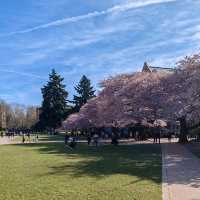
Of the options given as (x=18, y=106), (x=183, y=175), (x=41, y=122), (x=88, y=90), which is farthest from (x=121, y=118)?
(x=18, y=106)

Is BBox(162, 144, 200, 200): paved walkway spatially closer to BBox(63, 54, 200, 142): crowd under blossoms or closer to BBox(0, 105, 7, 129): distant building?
BBox(63, 54, 200, 142): crowd under blossoms

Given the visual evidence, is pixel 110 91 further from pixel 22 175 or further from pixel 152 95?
pixel 22 175

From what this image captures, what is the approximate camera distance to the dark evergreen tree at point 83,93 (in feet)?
292

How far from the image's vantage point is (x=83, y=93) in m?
89.4

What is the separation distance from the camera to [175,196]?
1365 cm

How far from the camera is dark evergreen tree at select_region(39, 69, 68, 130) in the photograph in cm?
9294

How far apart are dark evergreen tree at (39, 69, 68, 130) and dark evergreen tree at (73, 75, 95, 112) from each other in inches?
166

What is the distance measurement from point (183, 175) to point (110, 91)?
32397mm

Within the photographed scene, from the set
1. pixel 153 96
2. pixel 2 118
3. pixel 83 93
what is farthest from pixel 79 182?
pixel 2 118

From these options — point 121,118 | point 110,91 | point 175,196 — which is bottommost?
point 175,196

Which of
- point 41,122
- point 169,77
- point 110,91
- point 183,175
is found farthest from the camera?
point 41,122

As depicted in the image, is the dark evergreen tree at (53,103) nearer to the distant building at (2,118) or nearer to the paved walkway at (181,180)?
the distant building at (2,118)

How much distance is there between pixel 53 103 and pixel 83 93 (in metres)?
7.57

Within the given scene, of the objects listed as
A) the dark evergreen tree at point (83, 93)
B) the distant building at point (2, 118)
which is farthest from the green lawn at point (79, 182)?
the distant building at point (2, 118)
